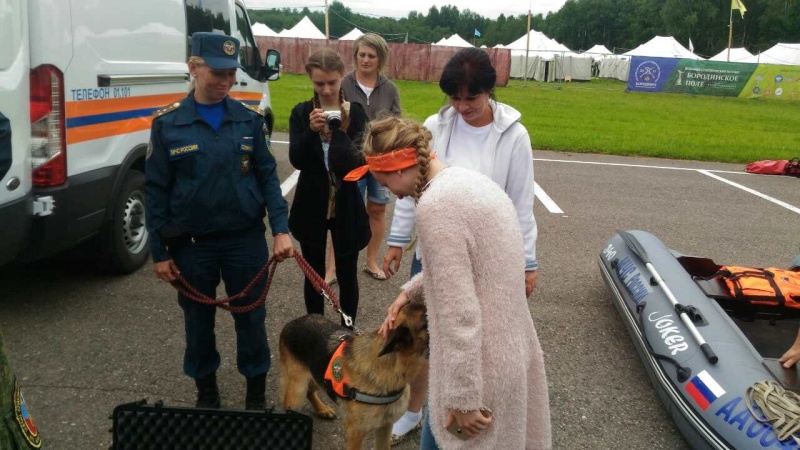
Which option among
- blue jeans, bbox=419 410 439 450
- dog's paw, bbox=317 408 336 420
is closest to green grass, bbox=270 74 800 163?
dog's paw, bbox=317 408 336 420

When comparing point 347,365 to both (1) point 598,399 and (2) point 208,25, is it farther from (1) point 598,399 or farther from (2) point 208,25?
(2) point 208,25

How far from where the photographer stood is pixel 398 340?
2.47 meters

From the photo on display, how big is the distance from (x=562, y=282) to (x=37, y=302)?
452cm

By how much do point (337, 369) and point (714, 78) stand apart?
114ft

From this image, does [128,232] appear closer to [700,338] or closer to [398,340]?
[398,340]

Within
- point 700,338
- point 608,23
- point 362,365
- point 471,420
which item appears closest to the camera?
point 471,420

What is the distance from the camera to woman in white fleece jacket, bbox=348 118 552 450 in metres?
1.76

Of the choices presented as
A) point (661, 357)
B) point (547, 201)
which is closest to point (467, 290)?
point (661, 357)

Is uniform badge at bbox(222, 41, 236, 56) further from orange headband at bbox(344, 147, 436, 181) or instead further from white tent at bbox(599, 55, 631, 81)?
white tent at bbox(599, 55, 631, 81)

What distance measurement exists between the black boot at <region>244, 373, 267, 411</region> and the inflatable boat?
2.36 m

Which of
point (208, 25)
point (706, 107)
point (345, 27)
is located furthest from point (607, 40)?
point (208, 25)

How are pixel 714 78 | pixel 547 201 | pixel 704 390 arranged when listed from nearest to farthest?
pixel 704 390
pixel 547 201
pixel 714 78

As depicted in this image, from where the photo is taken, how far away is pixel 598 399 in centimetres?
389

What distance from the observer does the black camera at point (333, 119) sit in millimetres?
3489
